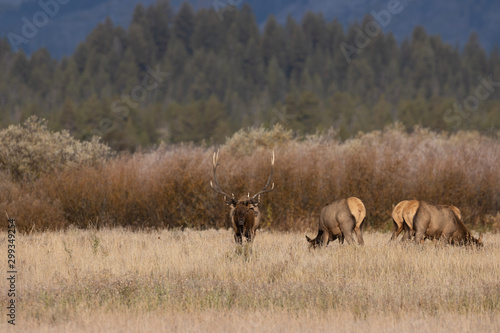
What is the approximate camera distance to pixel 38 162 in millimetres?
21578

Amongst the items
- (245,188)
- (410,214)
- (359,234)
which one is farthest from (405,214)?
(245,188)

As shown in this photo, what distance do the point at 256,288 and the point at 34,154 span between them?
45.9 feet

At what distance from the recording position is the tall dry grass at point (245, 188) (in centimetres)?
1903

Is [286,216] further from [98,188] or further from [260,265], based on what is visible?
[260,265]

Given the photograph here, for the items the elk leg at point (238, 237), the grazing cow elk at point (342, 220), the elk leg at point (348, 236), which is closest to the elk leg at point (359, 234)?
the grazing cow elk at point (342, 220)

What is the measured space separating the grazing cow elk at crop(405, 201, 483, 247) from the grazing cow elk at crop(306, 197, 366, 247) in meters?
1.00

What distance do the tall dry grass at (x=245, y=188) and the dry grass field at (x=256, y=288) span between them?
18.5 feet

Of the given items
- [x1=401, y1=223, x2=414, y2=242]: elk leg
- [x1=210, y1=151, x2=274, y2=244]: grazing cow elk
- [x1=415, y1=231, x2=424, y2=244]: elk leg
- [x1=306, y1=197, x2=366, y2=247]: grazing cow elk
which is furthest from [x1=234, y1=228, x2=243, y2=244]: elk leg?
[x1=415, y1=231, x2=424, y2=244]: elk leg

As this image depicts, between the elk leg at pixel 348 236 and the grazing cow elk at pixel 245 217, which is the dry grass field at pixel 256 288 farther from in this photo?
the grazing cow elk at pixel 245 217

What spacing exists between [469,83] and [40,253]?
449ft

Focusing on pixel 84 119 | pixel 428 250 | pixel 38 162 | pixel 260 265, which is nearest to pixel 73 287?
pixel 260 265

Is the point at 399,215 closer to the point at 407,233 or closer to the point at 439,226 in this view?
the point at 407,233

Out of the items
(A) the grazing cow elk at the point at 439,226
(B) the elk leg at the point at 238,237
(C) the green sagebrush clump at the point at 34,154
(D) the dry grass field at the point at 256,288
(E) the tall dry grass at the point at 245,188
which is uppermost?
(C) the green sagebrush clump at the point at 34,154

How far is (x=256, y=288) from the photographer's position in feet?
31.2
